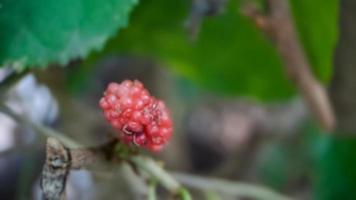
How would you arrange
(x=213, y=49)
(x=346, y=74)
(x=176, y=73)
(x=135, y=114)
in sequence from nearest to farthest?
(x=135, y=114) < (x=346, y=74) < (x=213, y=49) < (x=176, y=73)

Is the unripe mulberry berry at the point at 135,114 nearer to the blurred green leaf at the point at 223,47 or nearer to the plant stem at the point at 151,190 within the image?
the plant stem at the point at 151,190

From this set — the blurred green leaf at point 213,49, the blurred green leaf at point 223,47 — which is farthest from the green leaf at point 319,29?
the blurred green leaf at point 213,49

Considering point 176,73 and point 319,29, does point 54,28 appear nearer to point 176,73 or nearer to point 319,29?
point 319,29

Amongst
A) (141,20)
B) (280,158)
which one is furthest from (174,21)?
(280,158)

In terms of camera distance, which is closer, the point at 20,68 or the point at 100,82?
the point at 20,68

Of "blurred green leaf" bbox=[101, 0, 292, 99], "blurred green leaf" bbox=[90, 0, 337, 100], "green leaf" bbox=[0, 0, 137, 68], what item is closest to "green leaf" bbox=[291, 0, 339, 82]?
"blurred green leaf" bbox=[90, 0, 337, 100]

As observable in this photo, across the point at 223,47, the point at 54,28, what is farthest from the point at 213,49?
the point at 54,28

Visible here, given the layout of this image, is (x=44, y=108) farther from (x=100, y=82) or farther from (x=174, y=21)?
(x=100, y=82)
